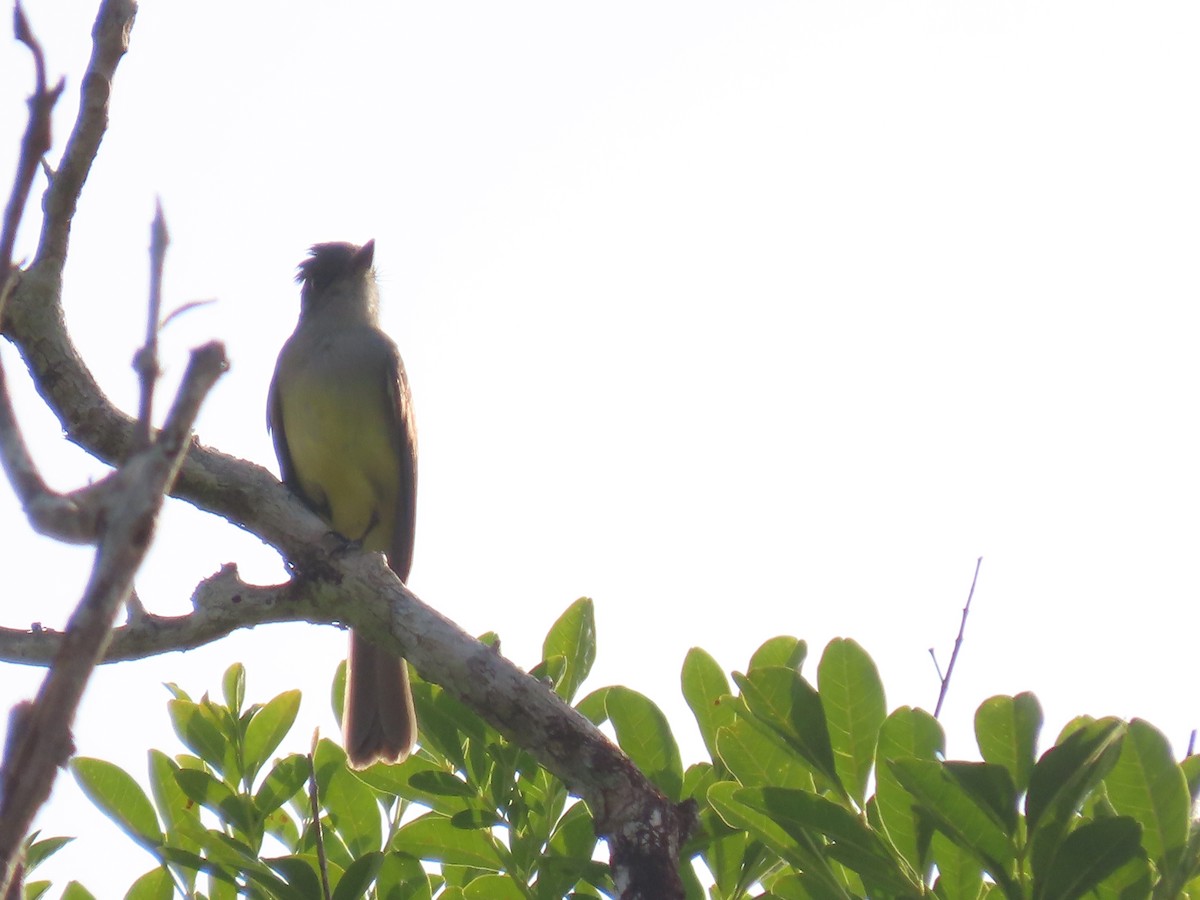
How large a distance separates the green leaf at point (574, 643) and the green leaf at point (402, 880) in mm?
530

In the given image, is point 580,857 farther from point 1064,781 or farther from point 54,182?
point 54,182

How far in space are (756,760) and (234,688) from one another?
135 cm

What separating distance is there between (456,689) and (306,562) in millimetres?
583

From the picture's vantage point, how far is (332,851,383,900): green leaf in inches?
115

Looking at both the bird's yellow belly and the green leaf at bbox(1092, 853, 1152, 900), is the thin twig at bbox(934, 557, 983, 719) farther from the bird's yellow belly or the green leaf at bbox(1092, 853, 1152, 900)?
the bird's yellow belly

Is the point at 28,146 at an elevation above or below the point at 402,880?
above

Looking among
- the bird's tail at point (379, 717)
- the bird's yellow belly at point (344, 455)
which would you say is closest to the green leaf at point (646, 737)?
the bird's tail at point (379, 717)

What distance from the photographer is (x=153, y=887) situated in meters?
3.25

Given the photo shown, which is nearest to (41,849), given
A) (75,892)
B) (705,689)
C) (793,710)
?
(75,892)

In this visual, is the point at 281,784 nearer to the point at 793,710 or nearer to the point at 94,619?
the point at 793,710

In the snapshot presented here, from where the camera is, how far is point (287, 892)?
296 cm

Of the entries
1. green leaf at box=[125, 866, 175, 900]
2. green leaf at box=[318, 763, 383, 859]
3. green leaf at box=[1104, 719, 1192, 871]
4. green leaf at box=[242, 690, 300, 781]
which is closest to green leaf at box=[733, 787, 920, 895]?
green leaf at box=[1104, 719, 1192, 871]

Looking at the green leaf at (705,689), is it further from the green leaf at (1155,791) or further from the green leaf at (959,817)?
the green leaf at (1155,791)

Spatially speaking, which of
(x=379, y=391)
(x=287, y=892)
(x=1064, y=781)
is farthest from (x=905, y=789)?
(x=379, y=391)
